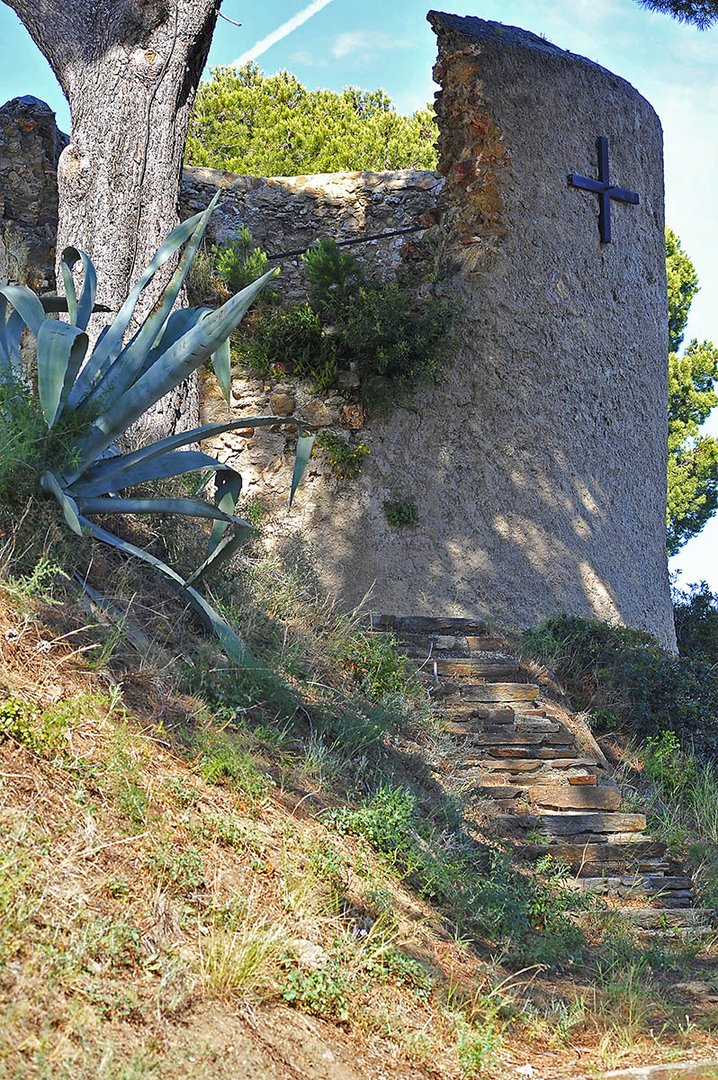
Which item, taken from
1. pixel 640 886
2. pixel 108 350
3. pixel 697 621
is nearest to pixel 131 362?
pixel 108 350

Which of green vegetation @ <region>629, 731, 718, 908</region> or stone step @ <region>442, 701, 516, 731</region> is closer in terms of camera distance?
green vegetation @ <region>629, 731, 718, 908</region>

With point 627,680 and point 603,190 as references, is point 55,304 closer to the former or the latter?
point 627,680

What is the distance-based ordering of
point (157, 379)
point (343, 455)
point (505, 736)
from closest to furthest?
point (157, 379)
point (505, 736)
point (343, 455)

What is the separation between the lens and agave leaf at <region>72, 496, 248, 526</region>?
5520 millimetres

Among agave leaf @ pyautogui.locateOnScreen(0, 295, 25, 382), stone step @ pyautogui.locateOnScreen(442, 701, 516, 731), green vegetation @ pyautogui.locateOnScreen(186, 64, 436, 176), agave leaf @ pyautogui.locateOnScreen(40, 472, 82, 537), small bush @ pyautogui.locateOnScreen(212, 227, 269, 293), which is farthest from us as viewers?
green vegetation @ pyautogui.locateOnScreen(186, 64, 436, 176)

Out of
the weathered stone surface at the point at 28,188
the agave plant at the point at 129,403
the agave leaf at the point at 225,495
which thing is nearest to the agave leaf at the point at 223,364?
the agave plant at the point at 129,403

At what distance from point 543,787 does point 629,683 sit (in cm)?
211

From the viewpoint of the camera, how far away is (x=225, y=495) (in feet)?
19.3

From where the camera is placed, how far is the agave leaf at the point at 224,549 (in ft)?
18.6

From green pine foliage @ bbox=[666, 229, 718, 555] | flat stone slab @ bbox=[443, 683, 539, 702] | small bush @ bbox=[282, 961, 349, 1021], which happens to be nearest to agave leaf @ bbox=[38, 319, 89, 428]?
small bush @ bbox=[282, 961, 349, 1021]

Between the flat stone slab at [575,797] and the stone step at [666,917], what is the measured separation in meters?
0.87

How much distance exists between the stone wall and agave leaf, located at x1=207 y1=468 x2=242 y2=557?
10.9 ft

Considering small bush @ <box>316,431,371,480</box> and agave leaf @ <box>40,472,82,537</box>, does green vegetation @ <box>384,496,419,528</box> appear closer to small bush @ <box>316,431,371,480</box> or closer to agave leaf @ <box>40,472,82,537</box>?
small bush @ <box>316,431,371,480</box>

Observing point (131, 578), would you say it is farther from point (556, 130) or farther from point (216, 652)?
point (556, 130)
